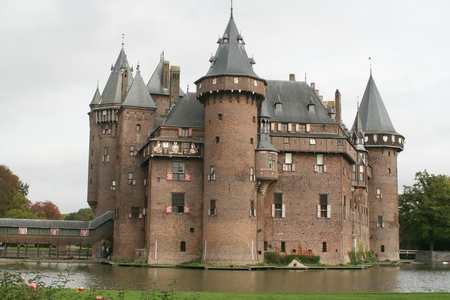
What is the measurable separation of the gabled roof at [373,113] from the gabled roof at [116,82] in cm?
2606

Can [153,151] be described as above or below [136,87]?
below

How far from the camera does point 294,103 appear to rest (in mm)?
55344

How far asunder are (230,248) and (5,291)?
33223mm

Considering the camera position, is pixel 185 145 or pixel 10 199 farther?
pixel 10 199

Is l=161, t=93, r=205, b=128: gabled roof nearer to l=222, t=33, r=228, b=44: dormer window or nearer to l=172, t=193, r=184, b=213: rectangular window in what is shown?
l=172, t=193, r=184, b=213: rectangular window

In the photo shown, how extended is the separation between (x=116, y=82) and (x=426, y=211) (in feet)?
126

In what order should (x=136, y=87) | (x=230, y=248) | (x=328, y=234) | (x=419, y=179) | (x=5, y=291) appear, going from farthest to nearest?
(x=419, y=179) < (x=136, y=87) < (x=328, y=234) < (x=230, y=248) < (x=5, y=291)

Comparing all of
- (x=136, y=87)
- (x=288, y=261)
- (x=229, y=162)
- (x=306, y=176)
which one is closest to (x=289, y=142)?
(x=306, y=176)

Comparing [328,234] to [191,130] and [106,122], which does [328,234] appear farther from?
[106,122]

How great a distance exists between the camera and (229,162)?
47781 millimetres

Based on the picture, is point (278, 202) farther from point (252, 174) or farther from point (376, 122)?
point (376, 122)

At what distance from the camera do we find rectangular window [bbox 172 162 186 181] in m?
50.1

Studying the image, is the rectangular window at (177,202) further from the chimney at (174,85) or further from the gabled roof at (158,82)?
the gabled roof at (158,82)

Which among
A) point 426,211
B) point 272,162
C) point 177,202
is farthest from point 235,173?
point 426,211
